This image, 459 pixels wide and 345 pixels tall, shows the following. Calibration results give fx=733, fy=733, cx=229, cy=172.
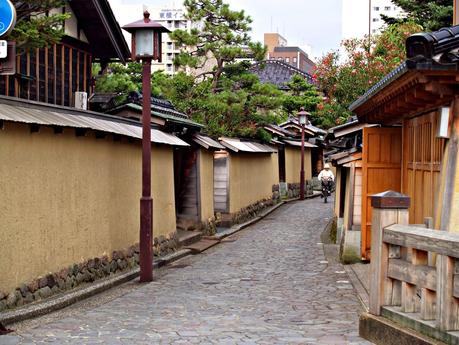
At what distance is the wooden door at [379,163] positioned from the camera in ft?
55.0

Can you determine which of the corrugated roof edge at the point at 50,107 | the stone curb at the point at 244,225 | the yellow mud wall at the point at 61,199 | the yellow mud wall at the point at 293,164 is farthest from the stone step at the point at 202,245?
the yellow mud wall at the point at 293,164

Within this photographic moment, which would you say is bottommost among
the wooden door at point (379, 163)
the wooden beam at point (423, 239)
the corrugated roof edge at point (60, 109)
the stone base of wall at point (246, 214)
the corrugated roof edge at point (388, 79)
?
the stone base of wall at point (246, 214)

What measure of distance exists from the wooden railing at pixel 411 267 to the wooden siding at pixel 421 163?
2.43 m

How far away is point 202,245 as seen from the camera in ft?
75.9

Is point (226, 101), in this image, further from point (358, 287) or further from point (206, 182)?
point (358, 287)

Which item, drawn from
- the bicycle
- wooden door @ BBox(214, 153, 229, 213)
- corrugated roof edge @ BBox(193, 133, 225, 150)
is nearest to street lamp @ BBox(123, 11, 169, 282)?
corrugated roof edge @ BBox(193, 133, 225, 150)

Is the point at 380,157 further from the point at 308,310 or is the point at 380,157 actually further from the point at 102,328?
the point at 102,328

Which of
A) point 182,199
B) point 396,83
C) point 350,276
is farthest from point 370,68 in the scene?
point 396,83

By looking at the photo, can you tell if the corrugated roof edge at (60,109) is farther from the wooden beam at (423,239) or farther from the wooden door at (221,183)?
the wooden door at (221,183)

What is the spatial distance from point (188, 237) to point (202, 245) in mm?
542

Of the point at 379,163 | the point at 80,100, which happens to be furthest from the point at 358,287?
the point at 80,100

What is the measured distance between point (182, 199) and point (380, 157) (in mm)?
9779

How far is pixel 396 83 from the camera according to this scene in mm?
10672

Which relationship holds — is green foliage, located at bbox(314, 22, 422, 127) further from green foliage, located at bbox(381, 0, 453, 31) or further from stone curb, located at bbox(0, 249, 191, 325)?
stone curb, located at bbox(0, 249, 191, 325)
